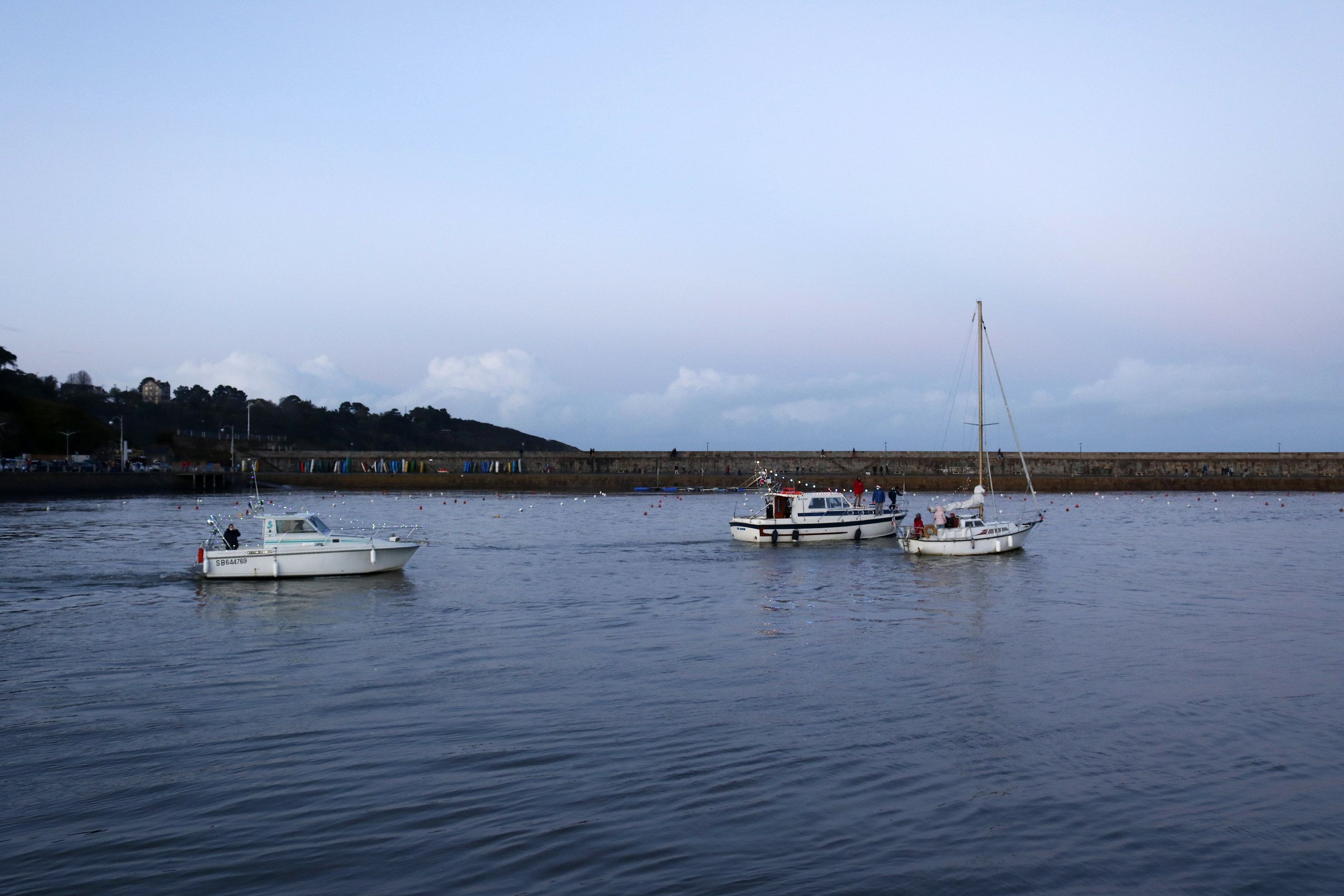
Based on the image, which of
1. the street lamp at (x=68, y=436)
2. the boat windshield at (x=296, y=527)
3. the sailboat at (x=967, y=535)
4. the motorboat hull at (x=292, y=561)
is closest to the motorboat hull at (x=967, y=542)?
the sailboat at (x=967, y=535)

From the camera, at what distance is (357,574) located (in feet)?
95.8

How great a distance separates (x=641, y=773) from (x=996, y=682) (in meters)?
6.78

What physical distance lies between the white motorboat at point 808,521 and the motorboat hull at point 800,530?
0.02 m

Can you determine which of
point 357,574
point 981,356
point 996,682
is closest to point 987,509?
point 981,356

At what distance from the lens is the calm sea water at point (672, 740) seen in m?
8.41

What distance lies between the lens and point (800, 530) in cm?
3997

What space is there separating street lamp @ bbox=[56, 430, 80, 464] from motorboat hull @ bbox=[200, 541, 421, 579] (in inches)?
3425

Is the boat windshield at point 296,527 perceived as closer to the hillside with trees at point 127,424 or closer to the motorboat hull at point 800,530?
the motorboat hull at point 800,530

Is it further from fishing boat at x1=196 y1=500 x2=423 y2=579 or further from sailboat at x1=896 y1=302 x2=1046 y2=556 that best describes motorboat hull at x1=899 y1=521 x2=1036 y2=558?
fishing boat at x1=196 y1=500 x2=423 y2=579

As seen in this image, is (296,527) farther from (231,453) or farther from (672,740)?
(231,453)

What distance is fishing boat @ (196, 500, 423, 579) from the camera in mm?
27906

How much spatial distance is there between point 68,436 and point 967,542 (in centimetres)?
10137

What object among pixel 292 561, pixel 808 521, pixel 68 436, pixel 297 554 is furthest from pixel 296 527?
pixel 68 436

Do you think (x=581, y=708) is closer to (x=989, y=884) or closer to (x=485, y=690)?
(x=485, y=690)
